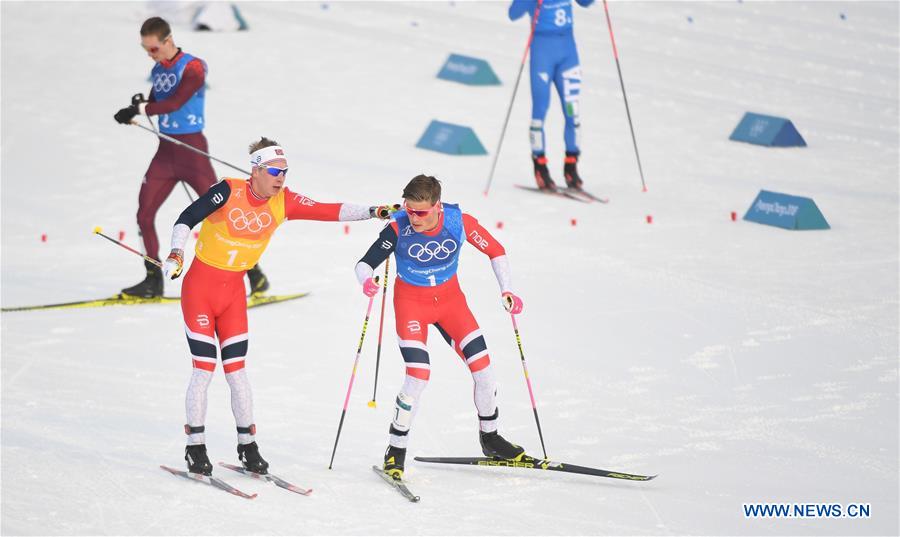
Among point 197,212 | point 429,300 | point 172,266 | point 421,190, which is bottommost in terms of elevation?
point 429,300

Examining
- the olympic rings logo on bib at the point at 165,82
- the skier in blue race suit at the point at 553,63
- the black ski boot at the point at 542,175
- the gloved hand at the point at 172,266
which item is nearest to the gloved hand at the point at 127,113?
the olympic rings logo on bib at the point at 165,82

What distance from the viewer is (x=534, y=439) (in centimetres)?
780

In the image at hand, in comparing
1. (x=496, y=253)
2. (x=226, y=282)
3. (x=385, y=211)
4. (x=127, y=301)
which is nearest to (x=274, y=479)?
(x=226, y=282)

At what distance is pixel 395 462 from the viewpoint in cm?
716

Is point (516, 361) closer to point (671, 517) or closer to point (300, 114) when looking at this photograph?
point (671, 517)

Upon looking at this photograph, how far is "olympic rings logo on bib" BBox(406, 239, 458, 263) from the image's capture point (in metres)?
7.07

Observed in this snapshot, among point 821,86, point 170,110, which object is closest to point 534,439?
point 170,110

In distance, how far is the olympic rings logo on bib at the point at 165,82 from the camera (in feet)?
32.5

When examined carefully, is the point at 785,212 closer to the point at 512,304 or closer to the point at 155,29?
the point at 155,29

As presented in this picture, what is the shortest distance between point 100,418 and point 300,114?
8.40 meters

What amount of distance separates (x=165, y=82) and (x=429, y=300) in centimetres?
357

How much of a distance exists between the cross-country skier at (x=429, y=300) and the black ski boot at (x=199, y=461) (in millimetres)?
851

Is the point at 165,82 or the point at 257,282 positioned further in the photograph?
the point at 257,282

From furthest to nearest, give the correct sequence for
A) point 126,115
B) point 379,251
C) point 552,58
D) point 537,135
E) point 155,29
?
point 537,135
point 552,58
point 155,29
point 126,115
point 379,251
